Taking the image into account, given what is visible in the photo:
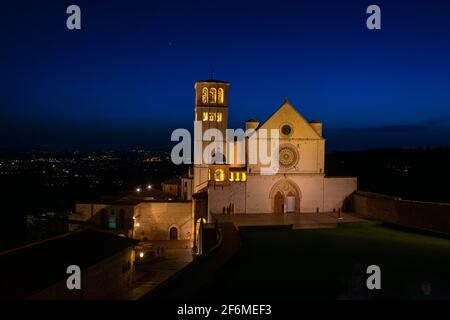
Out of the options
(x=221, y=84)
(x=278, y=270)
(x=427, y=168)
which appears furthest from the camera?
(x=427, y=168)

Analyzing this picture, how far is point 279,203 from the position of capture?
2869cm

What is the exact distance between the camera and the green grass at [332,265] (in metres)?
11.2

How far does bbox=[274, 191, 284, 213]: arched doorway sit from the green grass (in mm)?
7524

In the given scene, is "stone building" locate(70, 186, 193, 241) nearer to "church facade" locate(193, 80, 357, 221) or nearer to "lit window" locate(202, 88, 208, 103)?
"church facade" locate(193, 80, 357, 221)

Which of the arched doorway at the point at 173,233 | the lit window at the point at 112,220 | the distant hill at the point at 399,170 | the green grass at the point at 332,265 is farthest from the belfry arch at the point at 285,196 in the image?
the distant hill at the point at 399,170

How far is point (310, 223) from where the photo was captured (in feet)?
77.3

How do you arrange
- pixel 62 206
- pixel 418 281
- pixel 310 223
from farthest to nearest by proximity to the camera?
pixel 62 206 → pixel 310 223 → pixel 418 281

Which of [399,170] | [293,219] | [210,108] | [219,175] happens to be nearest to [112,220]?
[219,175]

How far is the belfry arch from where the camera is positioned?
28.5m

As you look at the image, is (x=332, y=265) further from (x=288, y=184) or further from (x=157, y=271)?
(x=288, y=184)

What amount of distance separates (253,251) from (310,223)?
7.59m

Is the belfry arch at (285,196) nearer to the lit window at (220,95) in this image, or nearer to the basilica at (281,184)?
the basilica at (281,184)
